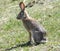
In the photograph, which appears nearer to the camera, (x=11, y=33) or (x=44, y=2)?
(x=11, y=33)

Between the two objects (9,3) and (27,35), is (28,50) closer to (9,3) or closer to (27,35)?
(27,35)

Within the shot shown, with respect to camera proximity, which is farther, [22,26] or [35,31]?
[22,26]

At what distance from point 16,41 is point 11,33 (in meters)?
1.19

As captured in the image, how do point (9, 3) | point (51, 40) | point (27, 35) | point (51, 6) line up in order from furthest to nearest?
point (9, 3)
point (51, 6)
point (27, 35)
point (51, 40)

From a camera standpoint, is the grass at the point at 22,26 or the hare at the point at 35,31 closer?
the grass at the point at 22,26

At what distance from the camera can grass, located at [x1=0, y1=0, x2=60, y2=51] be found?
11.4m

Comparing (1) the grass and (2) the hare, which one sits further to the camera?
(2) the hare

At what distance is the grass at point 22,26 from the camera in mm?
11352

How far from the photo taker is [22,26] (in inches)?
549

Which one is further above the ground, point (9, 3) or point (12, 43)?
point (9, 3)

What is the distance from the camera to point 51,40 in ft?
38.6

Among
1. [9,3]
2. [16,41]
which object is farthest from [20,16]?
[9,3]

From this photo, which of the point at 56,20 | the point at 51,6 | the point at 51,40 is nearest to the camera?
the point at 51,40

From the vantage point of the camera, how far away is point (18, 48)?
11.4 m
